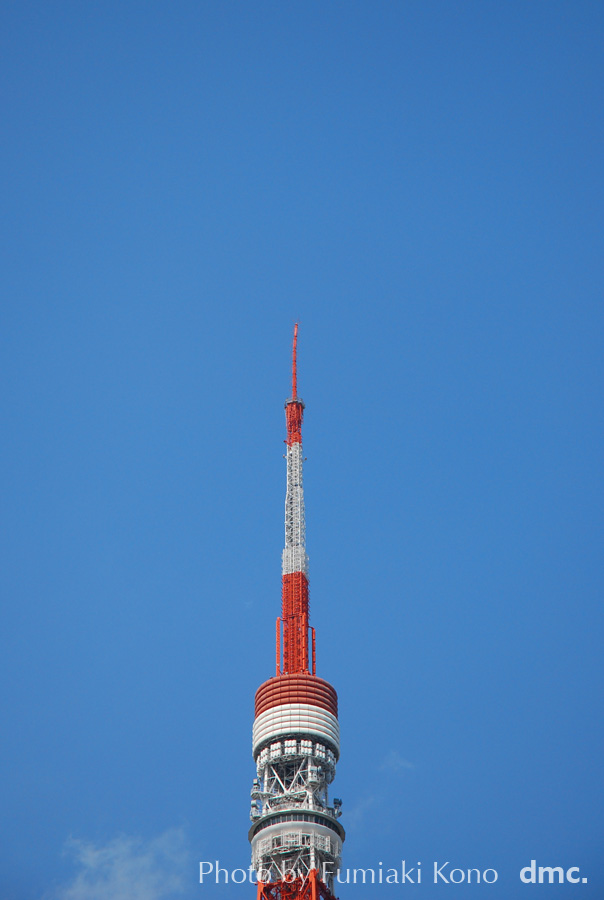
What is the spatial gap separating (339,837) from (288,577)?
4197 cm

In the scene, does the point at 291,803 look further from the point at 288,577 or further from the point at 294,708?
the point at 288,577

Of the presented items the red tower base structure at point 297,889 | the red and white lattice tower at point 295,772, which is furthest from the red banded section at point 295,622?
the red tower base structure at point 297,889

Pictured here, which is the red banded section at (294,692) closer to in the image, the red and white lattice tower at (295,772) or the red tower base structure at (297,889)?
the red and white lattice tower at (295,772)

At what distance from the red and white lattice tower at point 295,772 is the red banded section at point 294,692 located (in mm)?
141

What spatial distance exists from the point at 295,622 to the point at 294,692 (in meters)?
14.5

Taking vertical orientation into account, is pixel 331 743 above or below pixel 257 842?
above

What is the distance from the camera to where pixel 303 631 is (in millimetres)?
180375

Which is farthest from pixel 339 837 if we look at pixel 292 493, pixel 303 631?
pixel 292 493

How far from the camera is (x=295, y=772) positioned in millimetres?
167000

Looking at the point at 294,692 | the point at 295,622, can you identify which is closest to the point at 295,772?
the point at 294,692

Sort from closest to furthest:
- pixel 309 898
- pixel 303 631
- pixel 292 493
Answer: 1. pixel 309 898
2. pixel 303 631
3. pixel 292 493

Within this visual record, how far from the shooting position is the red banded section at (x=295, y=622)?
584 ft

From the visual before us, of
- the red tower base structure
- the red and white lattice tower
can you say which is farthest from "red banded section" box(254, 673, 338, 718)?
the red tower base structure

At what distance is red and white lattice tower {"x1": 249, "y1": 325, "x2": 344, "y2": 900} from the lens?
15738 centimetres
